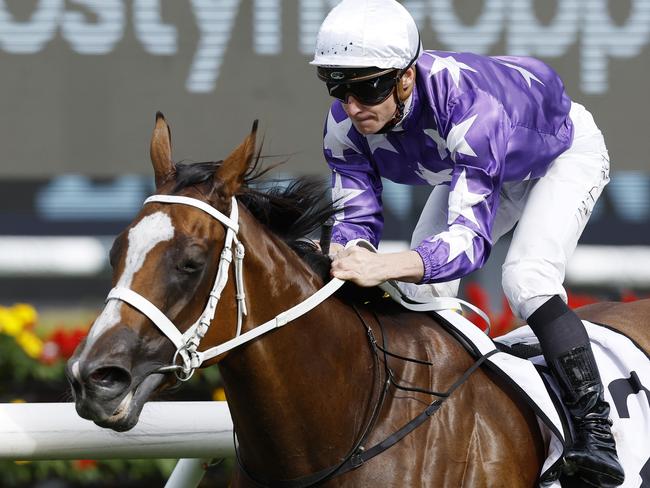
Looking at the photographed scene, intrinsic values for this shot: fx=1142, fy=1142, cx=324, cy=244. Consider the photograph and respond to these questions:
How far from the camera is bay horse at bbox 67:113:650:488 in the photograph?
89.9 inches

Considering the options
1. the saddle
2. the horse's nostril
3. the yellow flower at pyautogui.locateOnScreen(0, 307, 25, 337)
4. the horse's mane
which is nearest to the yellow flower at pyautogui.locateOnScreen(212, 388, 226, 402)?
the yellow flower at pyautogui.locateOnScreen(0, 307, 25, 337)

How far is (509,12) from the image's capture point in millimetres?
7000

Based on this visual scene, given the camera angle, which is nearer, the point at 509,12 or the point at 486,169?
the point at 486,169

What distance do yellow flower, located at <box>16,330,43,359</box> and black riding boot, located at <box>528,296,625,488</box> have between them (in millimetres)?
2457

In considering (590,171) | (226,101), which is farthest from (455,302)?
(226,101)

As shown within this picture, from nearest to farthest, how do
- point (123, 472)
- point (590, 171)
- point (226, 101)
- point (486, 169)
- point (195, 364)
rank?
1. point (195, 364)
2. point (486, 169)
3. point (590, 171)
4. point (123, 472)
5. point (226, 101)

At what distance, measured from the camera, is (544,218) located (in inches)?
118

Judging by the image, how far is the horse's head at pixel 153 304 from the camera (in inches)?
87.6

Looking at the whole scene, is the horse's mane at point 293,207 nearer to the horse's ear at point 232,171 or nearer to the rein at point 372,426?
the horse's ear at point 232,171

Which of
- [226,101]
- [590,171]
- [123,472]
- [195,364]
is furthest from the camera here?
[226,101]

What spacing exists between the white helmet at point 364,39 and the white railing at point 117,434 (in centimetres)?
106

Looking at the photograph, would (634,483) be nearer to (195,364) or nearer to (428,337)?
(428,337)

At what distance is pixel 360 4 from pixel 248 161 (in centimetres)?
58

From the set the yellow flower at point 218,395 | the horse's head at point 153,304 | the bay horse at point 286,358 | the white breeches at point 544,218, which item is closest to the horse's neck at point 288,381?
the bay horse at point 286,358
